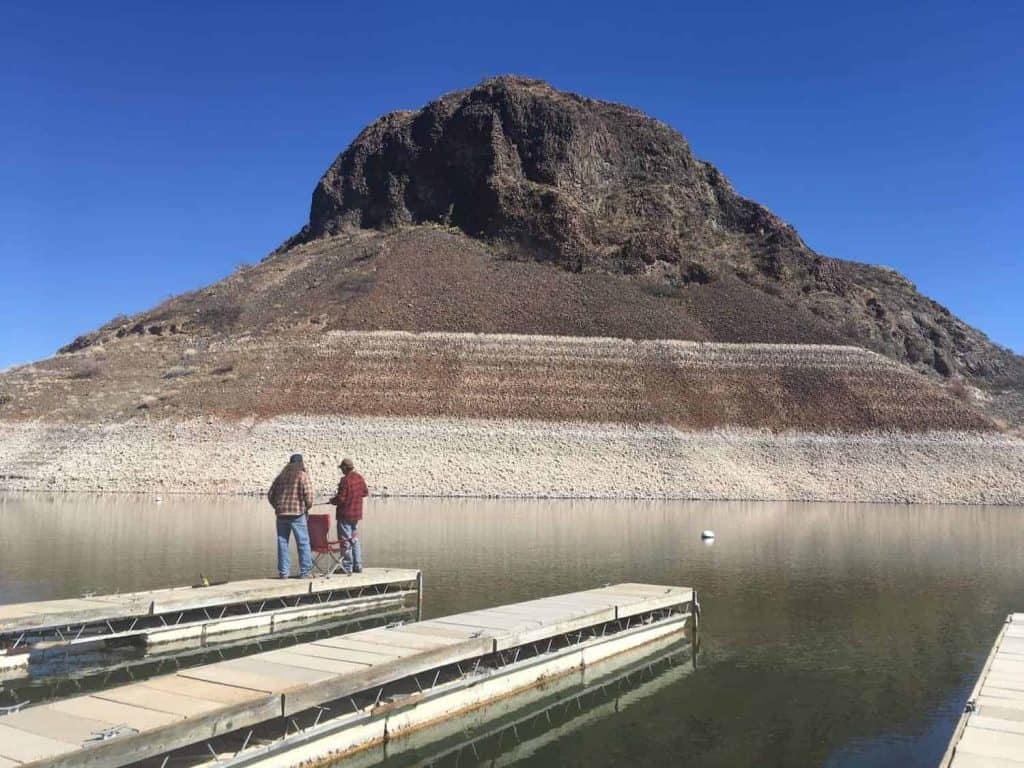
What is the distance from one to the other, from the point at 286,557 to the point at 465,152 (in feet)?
247

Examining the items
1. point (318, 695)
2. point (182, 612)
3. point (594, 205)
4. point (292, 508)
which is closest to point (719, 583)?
point (292, 508)

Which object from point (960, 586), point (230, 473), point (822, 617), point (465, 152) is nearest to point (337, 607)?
point (822, 617)

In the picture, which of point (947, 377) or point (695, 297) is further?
point (947, 377)

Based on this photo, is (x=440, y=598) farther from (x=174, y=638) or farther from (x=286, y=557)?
(x=174, y=638)

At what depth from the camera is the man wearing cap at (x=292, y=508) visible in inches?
704

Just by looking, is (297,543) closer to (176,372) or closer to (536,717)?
(536,717)

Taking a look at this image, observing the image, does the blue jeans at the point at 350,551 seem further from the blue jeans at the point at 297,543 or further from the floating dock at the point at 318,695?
the floating dock at the point at 318,695

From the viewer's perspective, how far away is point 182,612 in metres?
15.4

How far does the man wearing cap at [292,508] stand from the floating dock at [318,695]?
16.7ft

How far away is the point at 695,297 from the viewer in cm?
7612

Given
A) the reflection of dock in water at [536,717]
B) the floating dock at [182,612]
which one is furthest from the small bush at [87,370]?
the reflection of dock in water at [536,717]

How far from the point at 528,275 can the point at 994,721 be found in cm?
6868

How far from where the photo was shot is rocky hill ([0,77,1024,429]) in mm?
65125

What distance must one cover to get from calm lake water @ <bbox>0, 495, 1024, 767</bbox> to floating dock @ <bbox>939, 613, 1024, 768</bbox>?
779 millimetres
